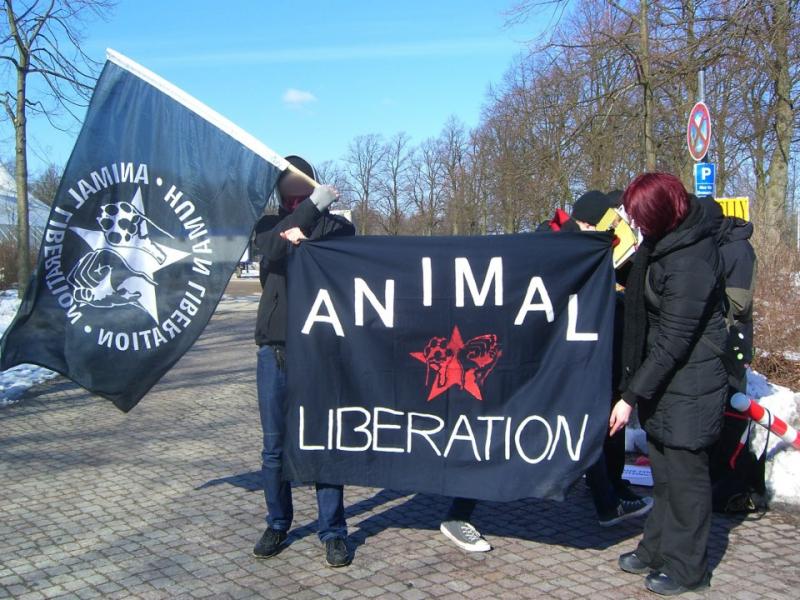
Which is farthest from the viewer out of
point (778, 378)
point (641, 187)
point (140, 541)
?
point (778, 378)

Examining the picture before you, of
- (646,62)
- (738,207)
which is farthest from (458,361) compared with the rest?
(646,62)

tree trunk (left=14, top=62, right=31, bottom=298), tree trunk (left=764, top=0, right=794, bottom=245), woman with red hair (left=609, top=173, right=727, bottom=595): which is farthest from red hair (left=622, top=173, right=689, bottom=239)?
tree trunk (left=14, top=62, right=31, bottom=298)

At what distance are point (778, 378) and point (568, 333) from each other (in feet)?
18.2

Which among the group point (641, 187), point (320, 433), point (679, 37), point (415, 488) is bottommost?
point (415, 488)

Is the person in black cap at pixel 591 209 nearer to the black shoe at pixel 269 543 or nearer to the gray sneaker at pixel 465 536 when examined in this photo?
the gray sneaker at pixel 465 536

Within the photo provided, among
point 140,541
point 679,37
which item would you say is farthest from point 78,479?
point 679,37

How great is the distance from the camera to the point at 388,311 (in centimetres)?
432

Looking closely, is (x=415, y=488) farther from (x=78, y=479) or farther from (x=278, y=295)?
(x=78, y=479)

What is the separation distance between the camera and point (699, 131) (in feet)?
33.8

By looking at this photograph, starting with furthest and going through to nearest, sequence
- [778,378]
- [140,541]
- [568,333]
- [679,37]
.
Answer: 1. [679,37]
2. [778,378]
3. [140,541]
4. [568,333]

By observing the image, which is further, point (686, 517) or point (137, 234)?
point (137, 234)

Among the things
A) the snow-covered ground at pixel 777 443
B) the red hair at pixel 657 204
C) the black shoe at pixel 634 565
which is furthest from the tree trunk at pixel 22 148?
the red hair at pixel 657 204

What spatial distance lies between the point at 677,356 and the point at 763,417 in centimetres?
117

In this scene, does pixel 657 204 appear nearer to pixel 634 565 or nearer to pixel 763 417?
pixel 763 417
